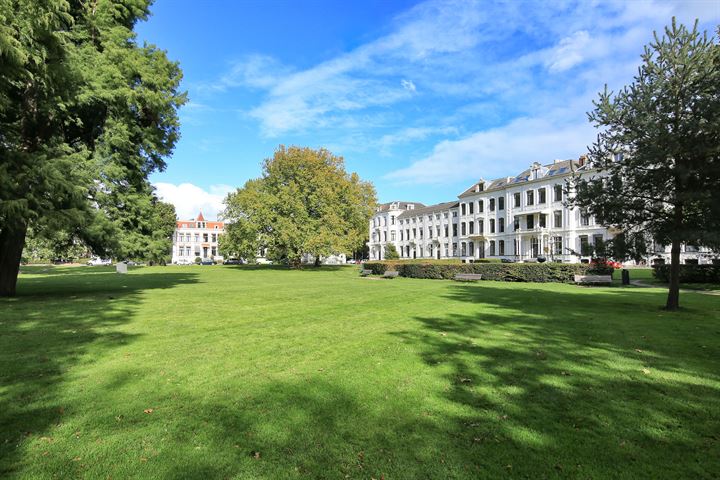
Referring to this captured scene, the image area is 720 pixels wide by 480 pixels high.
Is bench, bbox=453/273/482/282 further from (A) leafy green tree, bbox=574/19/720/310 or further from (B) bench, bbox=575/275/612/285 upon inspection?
(A) leafy green tree, bbox=574/19/720/310

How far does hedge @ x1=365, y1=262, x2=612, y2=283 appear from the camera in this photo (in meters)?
24.0

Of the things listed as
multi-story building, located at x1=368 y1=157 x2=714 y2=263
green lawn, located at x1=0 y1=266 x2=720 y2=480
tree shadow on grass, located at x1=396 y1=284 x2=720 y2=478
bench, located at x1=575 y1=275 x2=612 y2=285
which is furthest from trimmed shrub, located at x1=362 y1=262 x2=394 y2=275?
green lawn, located at x1=0 y1=266 x2=720 y2=480

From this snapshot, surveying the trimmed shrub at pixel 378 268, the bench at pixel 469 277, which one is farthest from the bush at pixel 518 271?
the trimmed shrub at pixel 378 268

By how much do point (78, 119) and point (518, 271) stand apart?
24428 mm

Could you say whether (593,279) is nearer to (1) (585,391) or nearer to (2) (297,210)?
(1) (585,391)

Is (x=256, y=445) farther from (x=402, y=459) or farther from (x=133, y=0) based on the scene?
(x=133, y=0)

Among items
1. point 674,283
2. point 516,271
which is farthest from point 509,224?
point 674,283

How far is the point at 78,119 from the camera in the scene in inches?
618

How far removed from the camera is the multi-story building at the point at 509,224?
53344mm

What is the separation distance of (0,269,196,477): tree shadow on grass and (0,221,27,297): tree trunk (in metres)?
1.66

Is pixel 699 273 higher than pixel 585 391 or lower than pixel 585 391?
higher

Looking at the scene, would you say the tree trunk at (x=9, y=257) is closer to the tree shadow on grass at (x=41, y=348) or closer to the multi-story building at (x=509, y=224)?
the tree shadow on grass at (x=41, y=348)

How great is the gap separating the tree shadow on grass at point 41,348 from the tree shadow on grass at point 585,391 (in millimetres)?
4410

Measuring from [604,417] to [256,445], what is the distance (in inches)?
147
